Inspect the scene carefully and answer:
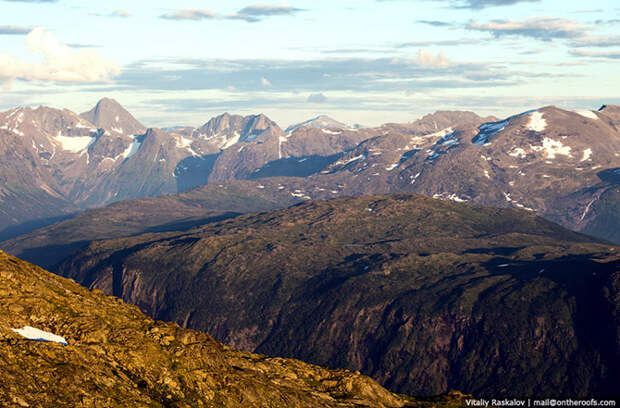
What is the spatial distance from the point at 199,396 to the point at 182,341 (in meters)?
21.6

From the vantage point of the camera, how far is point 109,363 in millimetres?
125188

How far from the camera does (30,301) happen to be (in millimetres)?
134000

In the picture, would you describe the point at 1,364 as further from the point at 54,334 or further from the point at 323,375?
the point at 323,375

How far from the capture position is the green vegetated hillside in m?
106

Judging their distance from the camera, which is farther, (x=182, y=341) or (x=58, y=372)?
(x=182, y=341)

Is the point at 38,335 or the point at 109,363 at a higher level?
the point at 38,335

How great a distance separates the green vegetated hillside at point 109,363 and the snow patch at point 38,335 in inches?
52.8

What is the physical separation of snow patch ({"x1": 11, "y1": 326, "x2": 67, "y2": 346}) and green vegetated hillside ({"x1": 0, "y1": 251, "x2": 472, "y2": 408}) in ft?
4.40

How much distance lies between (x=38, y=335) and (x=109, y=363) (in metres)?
13.6

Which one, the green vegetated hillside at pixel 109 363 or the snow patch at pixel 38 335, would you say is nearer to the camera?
the green vegetated hillside at pixel 109 363

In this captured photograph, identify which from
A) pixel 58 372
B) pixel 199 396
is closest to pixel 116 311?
pixel 199 396

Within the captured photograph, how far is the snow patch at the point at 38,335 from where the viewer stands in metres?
123

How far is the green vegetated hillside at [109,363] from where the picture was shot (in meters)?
106

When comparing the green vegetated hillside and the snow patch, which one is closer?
the green vegetated hillside
